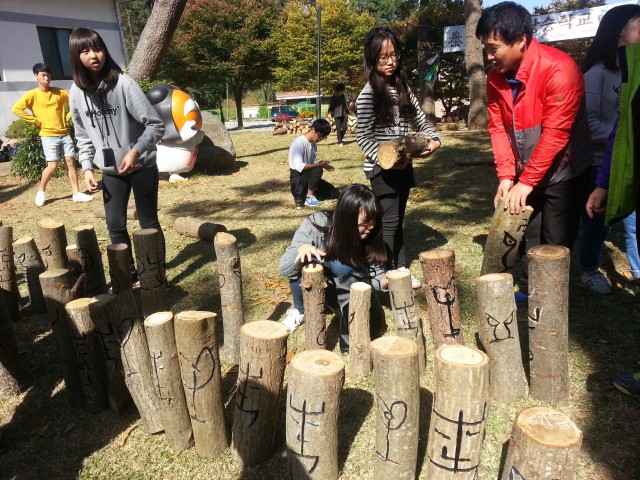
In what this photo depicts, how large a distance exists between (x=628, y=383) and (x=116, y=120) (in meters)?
3.68

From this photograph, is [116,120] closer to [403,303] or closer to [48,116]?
[403,303]

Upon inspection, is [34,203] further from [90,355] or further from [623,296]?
[623,296]

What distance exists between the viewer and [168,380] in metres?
2.24

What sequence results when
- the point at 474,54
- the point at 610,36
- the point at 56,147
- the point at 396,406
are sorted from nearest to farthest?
the point at 396,406, the point at 610,36, the point at 56,147, the point at 474,54

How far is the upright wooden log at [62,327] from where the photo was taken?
263cm

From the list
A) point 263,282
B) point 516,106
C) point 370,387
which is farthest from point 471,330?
point 263,282

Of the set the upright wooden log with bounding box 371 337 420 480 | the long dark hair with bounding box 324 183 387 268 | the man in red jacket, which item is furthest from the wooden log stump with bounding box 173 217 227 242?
the upright wooden log with bounding box 371 337 420 480

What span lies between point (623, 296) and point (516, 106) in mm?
Result: 1838

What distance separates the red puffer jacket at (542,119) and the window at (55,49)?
57.1 feet

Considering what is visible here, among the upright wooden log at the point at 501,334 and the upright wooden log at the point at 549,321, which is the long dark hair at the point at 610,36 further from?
the upright wooden log at the point at 501,334

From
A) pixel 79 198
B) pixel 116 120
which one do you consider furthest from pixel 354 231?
pixel 79 198

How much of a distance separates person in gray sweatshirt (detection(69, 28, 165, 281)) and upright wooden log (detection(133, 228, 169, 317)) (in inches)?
4.3

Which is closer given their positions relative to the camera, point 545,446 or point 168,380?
point 545,446

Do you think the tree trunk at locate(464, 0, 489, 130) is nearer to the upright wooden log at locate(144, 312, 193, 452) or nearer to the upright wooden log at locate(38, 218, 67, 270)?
Result: the upright wooden log at locate(38, 218, 67, 270)
